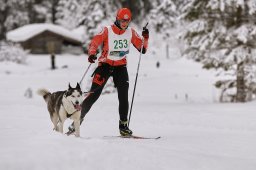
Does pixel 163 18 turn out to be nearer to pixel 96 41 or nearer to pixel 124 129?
pixel 124 129

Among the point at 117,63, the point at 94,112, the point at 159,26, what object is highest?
the point at 159,26

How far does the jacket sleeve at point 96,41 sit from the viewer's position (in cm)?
792

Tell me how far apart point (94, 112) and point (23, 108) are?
227 centimetres

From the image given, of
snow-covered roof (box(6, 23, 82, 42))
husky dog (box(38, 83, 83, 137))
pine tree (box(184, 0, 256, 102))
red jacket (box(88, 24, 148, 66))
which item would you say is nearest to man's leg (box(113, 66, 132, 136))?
red jacket (box(88, 24, 148, 66))

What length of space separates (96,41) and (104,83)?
30.9 inches

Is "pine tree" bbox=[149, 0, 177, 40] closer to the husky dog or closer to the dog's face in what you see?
the husky dog

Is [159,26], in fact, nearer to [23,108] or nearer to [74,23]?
[74,23]

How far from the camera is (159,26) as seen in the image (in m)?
58.1

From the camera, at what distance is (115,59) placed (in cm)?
821

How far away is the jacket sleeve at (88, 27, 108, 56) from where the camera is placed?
26.0ft

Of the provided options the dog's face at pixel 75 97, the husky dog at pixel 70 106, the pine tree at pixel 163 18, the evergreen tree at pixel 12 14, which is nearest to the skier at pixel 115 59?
the husky dog at pixel 70 106

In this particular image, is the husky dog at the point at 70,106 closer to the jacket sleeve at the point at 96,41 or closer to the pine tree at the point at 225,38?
the jacket sleeve at the point at 96,41

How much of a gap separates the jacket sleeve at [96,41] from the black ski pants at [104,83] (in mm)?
435

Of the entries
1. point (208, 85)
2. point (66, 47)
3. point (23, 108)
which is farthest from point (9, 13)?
point (23, 108)
